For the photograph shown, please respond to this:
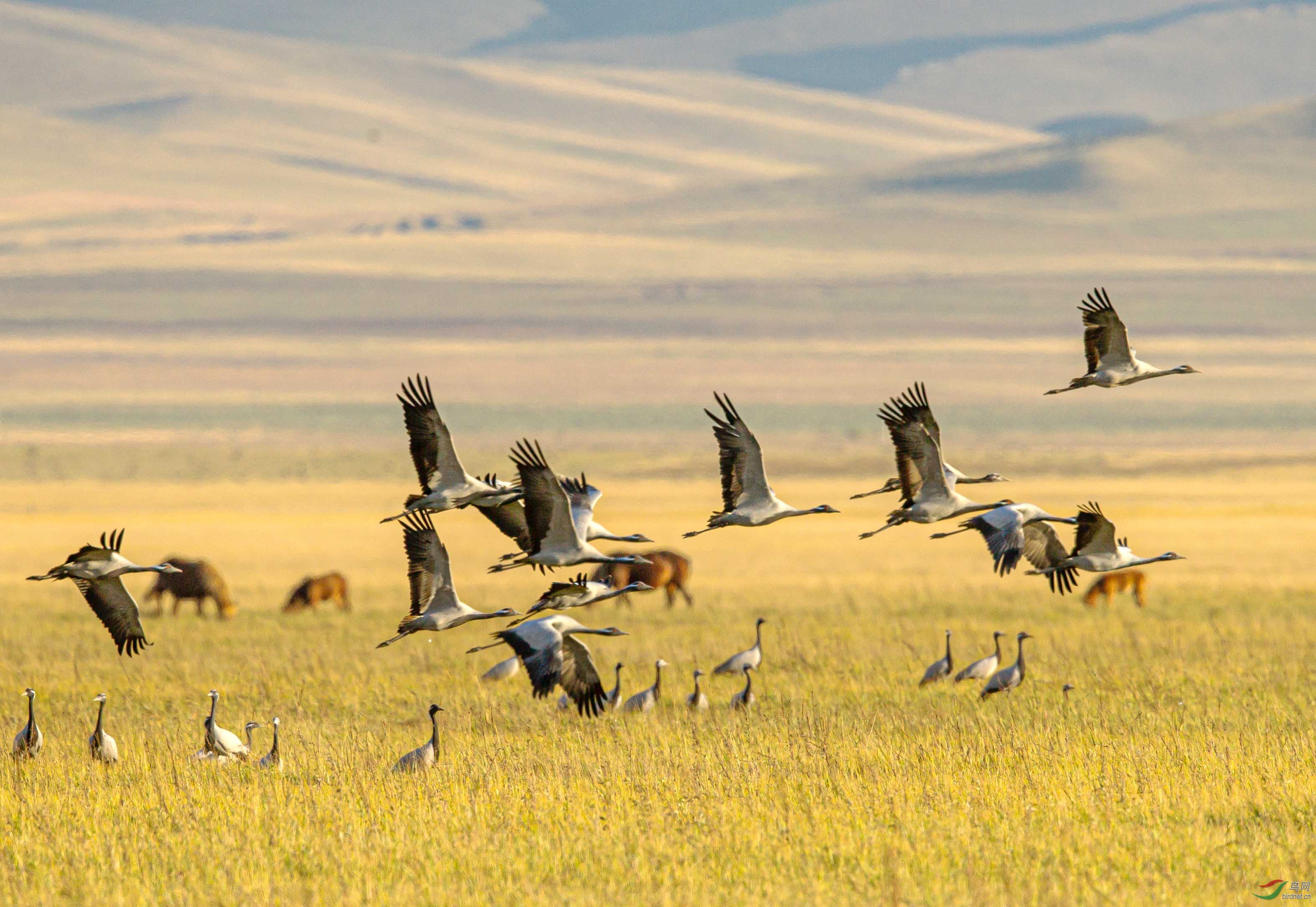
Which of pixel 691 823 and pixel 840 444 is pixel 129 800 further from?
pixel 840 444

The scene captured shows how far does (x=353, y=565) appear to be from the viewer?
1676 inches

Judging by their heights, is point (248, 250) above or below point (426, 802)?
above

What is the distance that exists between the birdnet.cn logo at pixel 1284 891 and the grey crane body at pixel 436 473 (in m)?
5.39

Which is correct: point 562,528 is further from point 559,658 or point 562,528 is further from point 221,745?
point 221,745

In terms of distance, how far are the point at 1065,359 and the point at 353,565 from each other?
94465 millimetres

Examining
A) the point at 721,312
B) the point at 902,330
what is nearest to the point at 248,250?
the point at 721,312

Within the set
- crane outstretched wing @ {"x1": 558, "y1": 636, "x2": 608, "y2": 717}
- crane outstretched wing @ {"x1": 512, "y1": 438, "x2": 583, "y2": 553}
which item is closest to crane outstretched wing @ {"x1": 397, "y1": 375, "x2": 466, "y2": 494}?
crane outstretched wing @ {"x1": 512, "y1": 438, "x2": 583, "y2": 553}

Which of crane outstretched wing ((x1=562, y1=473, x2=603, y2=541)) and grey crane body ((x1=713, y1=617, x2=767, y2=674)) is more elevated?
crane outstretched wing ((x1=562, y1=473, x2=603, y2=541))

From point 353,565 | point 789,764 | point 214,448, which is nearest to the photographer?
point 789,764

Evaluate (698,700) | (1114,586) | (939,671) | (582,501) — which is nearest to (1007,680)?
(939,671)

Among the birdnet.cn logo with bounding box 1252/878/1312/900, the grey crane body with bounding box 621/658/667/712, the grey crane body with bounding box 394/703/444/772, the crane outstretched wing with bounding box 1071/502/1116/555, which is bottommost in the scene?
the grey crane body with bounding box 621/658/667/712

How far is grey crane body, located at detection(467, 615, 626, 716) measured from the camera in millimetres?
12477

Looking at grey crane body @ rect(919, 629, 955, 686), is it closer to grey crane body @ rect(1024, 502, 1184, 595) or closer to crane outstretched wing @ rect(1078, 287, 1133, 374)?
grey crane body @ rect(1024, 502, 1184, 595)

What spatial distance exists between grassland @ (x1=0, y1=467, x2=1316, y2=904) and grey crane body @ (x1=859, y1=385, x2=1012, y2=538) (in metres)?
1.74
